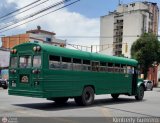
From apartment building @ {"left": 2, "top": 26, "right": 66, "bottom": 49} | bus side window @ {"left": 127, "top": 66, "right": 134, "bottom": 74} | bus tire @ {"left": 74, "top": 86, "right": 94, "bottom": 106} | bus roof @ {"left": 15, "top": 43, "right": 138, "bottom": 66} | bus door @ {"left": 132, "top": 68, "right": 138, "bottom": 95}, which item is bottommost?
bus tire @ {"left": 74, "top": 86, "right": 94, "bottom": 106}

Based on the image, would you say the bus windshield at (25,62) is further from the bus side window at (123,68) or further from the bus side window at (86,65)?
the bus side window at (123,68)

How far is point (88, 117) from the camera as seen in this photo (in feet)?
47.4

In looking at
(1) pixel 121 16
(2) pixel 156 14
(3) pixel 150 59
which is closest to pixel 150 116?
(3) pixel 150 59

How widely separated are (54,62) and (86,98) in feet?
10.3

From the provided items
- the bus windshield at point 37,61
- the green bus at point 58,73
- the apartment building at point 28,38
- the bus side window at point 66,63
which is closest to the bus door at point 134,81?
the green bus at point 58,73

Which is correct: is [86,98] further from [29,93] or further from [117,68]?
[117,68]

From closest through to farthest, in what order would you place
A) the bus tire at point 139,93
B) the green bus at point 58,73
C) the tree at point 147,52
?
1. the green bus at point 58,73
2. the bus tire at point 139,93
3. the tree at point 147,52

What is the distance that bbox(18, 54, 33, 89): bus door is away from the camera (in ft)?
55.4

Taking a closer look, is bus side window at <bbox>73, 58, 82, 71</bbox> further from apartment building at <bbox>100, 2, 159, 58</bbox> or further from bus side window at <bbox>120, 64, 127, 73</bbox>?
apartment building at <bbox>100, 2, 159, 58</bbox>

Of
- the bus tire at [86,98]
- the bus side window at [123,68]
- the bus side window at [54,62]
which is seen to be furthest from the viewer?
the bus side window at [123,68]

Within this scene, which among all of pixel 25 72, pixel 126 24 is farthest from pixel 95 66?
pixel 126 24

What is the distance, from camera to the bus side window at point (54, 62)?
1686 centimetres

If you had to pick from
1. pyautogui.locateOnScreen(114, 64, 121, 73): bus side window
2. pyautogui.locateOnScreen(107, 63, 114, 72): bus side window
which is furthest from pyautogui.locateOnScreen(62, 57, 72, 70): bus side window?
pyautogui.locateOnScreen(114, 64, 121, 73): bus side window

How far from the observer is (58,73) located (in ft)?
56.6
